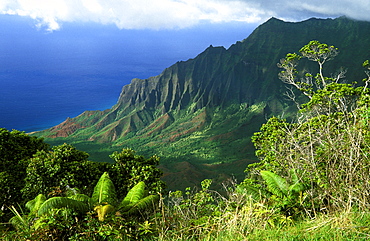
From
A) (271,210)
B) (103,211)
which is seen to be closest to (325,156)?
(271,210)

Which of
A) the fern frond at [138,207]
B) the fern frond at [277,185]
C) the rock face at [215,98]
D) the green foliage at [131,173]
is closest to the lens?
the fern frond at [277,185]

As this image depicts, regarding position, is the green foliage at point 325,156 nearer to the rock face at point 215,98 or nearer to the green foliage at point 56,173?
the green foliage at point 56,173

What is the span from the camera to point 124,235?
4828 millimetres

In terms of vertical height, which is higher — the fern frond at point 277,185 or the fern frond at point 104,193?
the fern frond at point 277,185

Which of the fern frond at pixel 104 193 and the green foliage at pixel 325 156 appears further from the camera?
the fern frond at pixel 104 193

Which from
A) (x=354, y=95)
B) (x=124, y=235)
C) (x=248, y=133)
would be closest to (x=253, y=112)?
(x=248, y=133)

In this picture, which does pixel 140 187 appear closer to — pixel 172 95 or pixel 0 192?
pixel 0 192

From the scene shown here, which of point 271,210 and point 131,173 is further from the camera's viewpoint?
point 131,173

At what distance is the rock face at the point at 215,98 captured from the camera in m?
115

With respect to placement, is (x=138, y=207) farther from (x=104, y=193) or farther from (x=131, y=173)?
(x=131, y=173)

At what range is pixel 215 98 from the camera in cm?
15112

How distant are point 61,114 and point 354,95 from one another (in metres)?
187

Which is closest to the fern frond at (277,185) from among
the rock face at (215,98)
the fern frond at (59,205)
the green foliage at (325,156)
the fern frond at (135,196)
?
the green foliage at (325,156)

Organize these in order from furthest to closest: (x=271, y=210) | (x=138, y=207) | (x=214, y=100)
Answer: (x=214, y=100) < (x=138, y=207) < (x=271, y=210)
